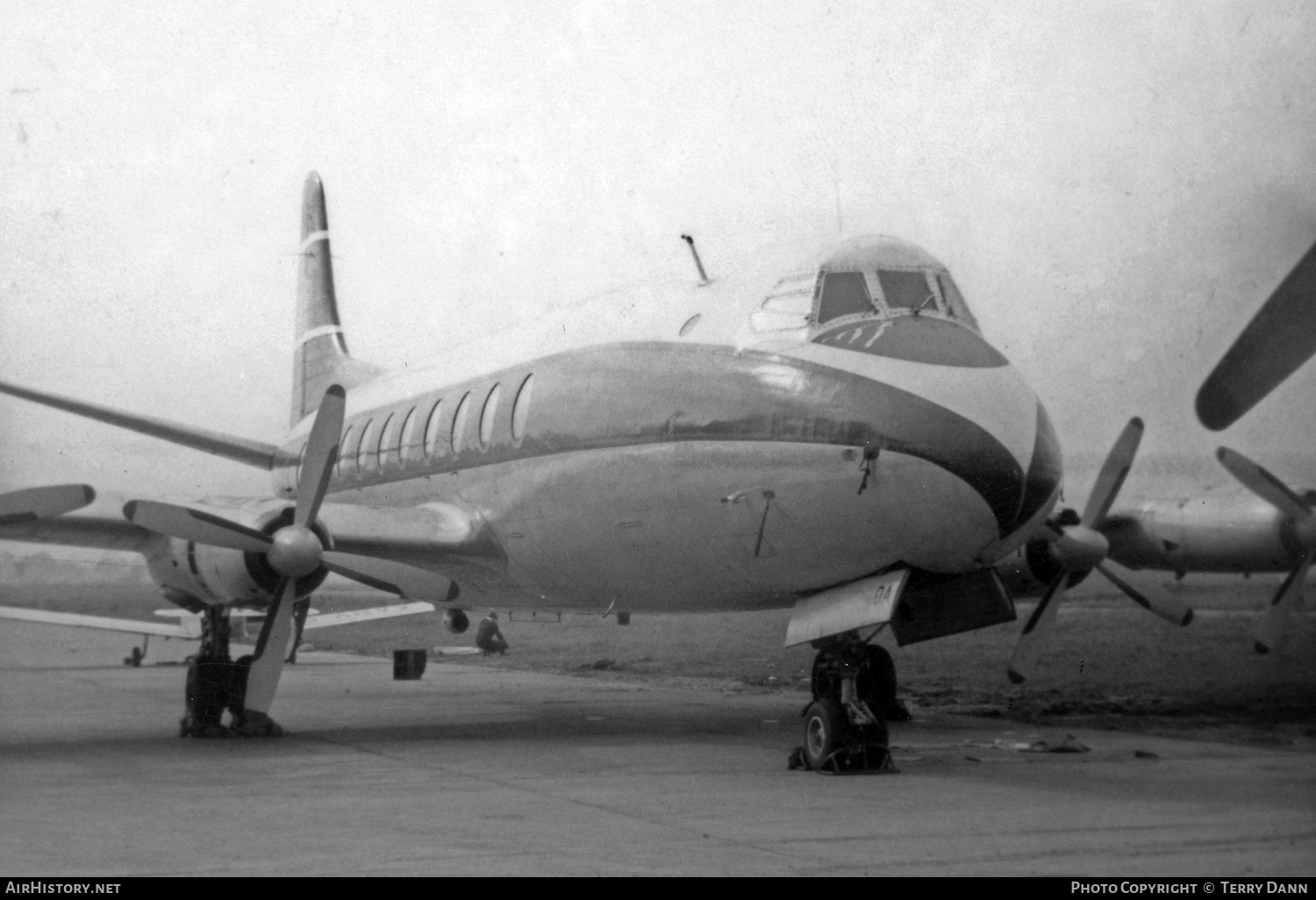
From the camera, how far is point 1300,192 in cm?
641

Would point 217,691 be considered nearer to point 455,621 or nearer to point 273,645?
point 273,645

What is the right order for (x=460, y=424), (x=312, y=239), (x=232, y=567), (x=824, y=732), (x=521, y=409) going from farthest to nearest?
(x=312, y=239)
(x=460, y=424)
(x=521, y=409)
(x=232, y=567)
(x=824, y=732)

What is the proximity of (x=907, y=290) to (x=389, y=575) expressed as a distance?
530 cm

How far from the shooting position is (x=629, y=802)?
904 centimetres

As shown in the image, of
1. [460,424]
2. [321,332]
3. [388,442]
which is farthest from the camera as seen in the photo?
[321,332]

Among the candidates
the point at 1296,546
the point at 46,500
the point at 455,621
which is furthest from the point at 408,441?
the point at 1296,546

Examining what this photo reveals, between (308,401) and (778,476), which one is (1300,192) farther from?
(308,401)

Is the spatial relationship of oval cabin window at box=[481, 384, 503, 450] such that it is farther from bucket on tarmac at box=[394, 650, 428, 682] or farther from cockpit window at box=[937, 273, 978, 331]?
bucket on tarmac at box=[394, 650, 428, 682]

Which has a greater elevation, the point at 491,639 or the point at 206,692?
the point at 491,639

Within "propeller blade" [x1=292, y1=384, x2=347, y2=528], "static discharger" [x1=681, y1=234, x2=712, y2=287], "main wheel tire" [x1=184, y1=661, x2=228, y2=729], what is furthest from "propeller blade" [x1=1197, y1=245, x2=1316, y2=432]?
"main wheel tire" [x1=184, y1=661, x2=228, y2=729]

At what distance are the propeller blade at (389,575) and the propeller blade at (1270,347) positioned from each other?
7919 mm

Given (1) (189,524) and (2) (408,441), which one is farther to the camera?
(2) (408,441)
